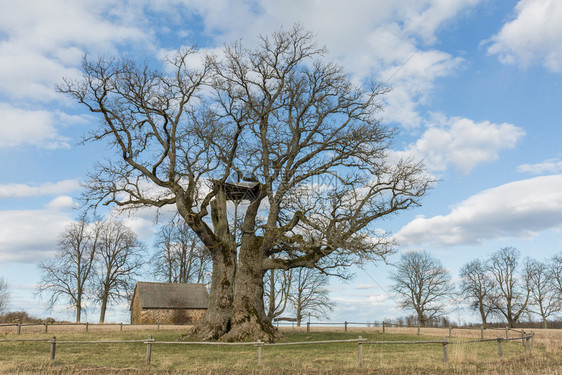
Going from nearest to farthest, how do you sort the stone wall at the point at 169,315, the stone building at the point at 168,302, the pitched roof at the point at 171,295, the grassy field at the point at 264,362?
the grassy field at the point at 264,362 → the stone wall at the point at 169,315 → the stone building at the point at 168,302 → the pitched roof at the point at 171,295

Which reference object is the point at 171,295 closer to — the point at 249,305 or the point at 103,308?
the point at 103,308

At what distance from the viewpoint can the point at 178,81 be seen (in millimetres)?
23328

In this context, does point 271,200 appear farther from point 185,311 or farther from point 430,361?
point 185,311

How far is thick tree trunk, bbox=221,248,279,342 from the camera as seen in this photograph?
67.7 ft

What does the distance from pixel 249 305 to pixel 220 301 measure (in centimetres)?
171

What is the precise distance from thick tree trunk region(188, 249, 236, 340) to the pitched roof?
2392cm

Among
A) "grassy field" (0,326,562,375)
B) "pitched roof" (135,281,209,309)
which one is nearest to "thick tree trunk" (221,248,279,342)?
"grassy field" (0,326,562,375)

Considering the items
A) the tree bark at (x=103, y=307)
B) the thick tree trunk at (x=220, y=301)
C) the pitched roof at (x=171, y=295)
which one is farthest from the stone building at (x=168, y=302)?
the thick tree trunk at (x=220, y=301)

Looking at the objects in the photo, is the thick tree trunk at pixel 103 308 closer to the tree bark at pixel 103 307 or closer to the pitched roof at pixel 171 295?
the tree bark at pixel 103 307

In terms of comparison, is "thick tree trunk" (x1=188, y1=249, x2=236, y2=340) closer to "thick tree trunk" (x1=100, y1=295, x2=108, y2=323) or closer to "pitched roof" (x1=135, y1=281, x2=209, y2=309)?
"pitched roof" (x1=135, y1=281, x2=209, y2=309)

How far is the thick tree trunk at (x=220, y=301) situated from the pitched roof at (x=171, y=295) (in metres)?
23.9

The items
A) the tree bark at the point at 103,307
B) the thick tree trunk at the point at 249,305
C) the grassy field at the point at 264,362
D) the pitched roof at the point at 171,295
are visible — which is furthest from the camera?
the pitched roof at the point at 171,295

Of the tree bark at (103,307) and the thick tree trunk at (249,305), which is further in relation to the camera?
the tree bark at (103,307)

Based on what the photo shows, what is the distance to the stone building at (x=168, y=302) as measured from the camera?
4456 cm
